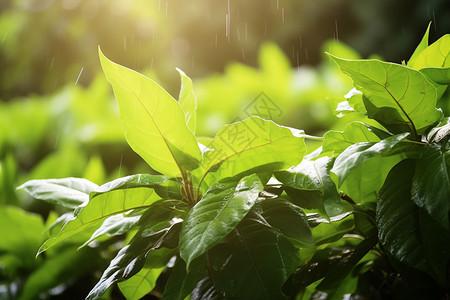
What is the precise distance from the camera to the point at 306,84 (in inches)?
119

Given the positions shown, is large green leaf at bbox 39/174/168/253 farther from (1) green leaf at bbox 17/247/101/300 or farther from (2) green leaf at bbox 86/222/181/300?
(1) green leaf at bbox 17/247/101/300

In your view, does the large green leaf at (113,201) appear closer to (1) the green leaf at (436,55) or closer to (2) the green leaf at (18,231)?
(1) the green leaf at (436,55)

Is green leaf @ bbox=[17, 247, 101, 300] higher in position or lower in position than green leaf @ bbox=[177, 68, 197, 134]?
lower

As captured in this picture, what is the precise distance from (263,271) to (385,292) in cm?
38

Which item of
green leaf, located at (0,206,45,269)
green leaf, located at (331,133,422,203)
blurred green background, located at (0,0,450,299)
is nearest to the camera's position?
green leaf, located at (331,133,422,203)

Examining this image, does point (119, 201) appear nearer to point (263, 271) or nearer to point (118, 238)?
point (263, 271)

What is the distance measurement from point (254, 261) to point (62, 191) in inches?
17.9

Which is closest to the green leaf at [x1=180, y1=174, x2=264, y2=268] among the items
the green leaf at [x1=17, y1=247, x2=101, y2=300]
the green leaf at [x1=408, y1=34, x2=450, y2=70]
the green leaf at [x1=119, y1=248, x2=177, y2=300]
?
the green leaf at [x1=119, y1=248, x2=177, y2=300]

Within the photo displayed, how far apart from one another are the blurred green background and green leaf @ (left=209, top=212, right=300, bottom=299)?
0.32 m

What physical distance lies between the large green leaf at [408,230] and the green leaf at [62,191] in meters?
0.55

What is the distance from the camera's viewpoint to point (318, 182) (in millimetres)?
708

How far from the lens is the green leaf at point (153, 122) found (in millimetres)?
747

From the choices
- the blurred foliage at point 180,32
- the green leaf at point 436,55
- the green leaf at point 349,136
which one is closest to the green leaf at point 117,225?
the green leaf at point 349,136

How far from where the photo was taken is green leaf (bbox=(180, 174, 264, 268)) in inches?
23.8
